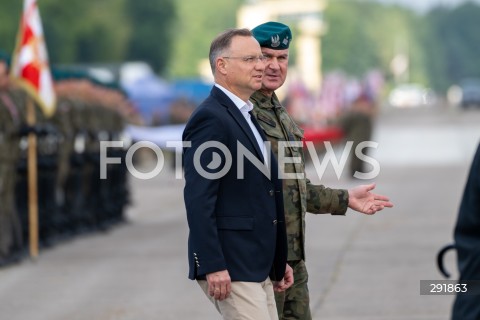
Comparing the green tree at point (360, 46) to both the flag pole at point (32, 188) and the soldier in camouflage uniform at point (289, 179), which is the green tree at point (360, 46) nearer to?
the flag pole at point (32, 188)

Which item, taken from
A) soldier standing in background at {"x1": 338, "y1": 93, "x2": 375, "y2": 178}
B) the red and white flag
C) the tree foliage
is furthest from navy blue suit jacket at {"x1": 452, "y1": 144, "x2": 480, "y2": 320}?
the tree foliage

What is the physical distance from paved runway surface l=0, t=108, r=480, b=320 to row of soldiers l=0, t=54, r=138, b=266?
0.27 metres

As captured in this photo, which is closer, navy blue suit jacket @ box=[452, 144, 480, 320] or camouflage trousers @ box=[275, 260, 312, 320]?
navy blue suit jacket @ box=[452, 144, 480, 320]

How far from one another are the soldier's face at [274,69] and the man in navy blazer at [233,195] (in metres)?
0.32

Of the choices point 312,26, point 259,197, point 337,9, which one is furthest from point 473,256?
point 337,9

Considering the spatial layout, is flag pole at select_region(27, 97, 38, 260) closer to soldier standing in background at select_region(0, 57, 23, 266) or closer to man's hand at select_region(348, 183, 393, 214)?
soldier standing in background at select_region(0, 57, 23, 266)

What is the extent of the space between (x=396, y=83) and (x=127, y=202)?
160 metres

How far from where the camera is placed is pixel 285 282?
638cm

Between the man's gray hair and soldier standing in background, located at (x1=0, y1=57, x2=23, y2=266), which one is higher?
the man's gray hair

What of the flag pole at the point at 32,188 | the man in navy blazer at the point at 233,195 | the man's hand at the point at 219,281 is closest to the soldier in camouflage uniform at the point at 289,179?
the man in navy blazer at the point at 233,195

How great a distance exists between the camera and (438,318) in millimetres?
10641

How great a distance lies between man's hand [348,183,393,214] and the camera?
21.6 feet

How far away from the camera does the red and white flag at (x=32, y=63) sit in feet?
51.3

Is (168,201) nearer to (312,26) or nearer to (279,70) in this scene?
(279,70)
